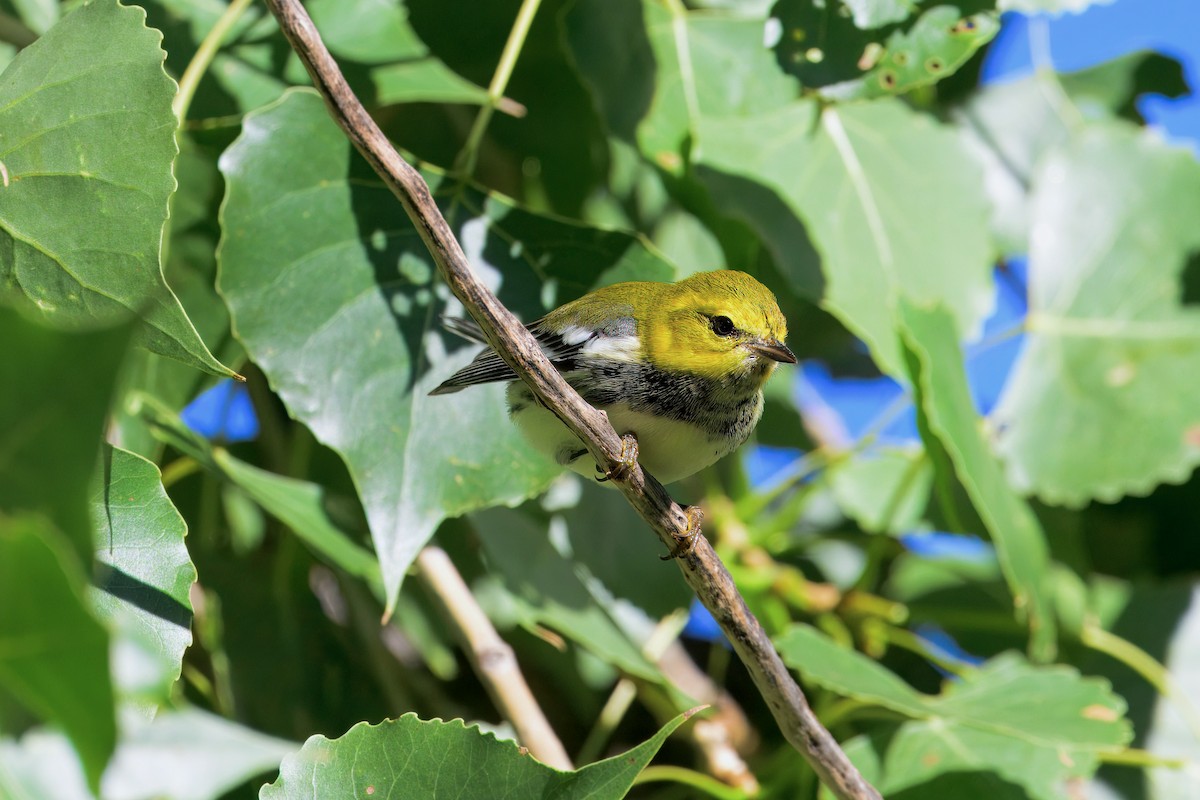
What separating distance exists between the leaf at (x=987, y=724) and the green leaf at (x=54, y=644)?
1.37 m

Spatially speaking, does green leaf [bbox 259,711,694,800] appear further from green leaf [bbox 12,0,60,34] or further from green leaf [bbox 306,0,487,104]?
green leaf [bbox 12,0,60,34]

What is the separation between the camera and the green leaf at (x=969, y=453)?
2061 mm

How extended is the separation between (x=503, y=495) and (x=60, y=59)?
2.83 feet

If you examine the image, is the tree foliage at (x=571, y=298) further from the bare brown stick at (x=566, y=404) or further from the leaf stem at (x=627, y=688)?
the bare brown stick at (x=566, y=404)

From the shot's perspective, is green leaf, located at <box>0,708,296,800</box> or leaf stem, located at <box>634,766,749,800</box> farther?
leaf stem, located at <box>634,766,749,800</box>

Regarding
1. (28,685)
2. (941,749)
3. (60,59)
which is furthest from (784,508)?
(28,685)

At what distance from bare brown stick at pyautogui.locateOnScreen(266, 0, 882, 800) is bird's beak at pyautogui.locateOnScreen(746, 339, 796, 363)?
428mm

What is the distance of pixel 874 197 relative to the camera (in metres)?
2.43

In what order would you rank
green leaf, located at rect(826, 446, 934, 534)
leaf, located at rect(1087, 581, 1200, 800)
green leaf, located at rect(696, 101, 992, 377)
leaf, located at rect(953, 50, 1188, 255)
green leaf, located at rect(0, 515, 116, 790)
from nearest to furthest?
green leaf, located at rect(0, 515, 116, 790) → green leaf, located at rect(696, 101, 992, 377) → leaf, located at rect(1087, 581, 1200, 800) → green leaf, located at rect(826, 446, 934, 534) → leaf, located at rect(953, 50, 1188, 255)

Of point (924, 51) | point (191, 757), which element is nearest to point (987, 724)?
point (924, 51)

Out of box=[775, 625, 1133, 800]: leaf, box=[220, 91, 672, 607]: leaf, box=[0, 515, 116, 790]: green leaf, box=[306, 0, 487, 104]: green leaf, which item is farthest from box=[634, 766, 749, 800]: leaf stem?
box=[0, 515, 116, 790]: green leaf

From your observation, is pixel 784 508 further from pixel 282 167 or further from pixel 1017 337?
pixel 282 167

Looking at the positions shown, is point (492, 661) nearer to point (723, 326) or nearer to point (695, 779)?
point (695, 779)

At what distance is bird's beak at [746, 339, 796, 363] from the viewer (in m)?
1.81
